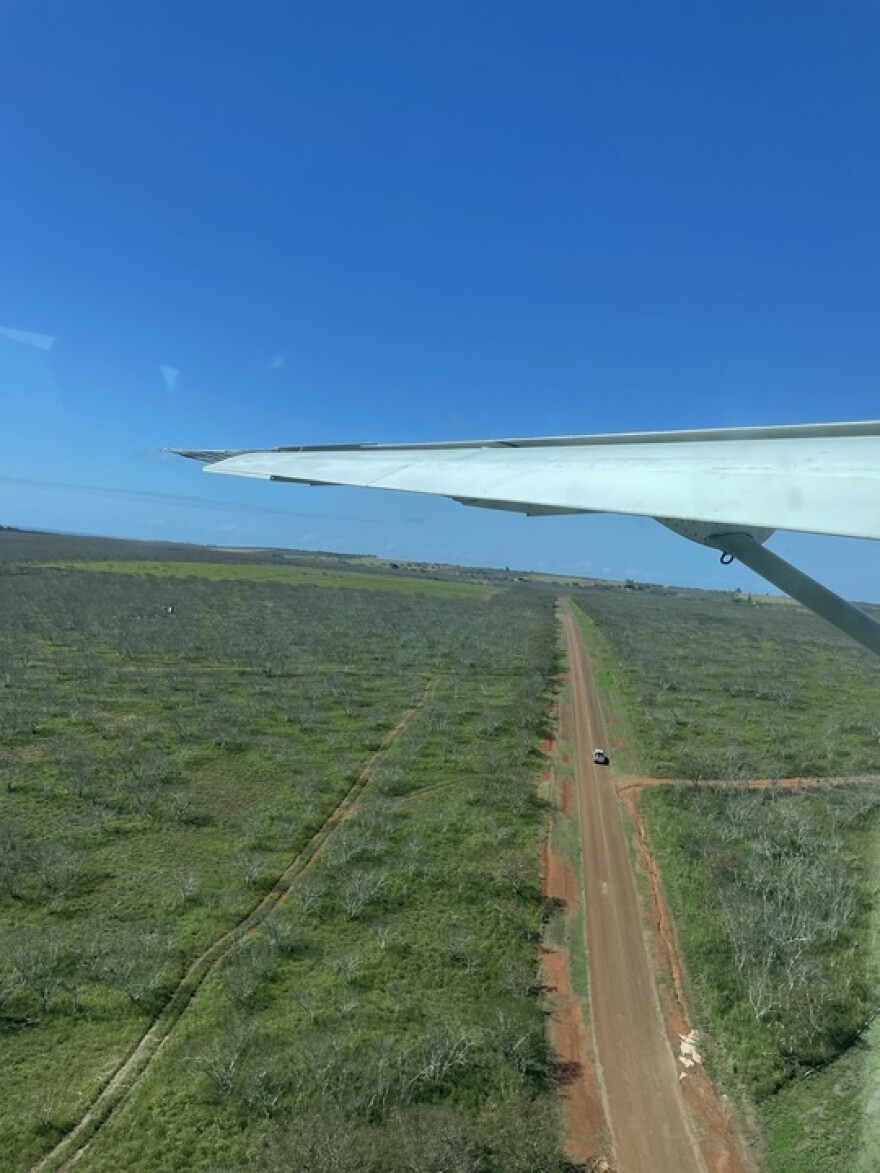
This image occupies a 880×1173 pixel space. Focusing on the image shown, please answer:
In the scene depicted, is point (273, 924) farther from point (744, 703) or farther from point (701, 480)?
point (744, 703)

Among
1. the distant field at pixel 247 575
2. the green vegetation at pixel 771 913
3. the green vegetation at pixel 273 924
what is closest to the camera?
the green vegetation at pixel 273 924

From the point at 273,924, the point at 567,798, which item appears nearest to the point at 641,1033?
the point at 273,924

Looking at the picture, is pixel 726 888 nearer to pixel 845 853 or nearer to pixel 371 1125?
pixel 845 853

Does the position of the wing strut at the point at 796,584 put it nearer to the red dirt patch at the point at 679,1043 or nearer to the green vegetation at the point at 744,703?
the red dirt patch at the point at 679,1043

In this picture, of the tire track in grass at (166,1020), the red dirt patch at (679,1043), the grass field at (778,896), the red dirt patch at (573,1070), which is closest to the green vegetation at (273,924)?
the tire track in grass at (166,1020)

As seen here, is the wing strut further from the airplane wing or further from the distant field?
the distant field

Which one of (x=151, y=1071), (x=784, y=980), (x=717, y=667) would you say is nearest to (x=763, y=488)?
(x=151, y=1071)
